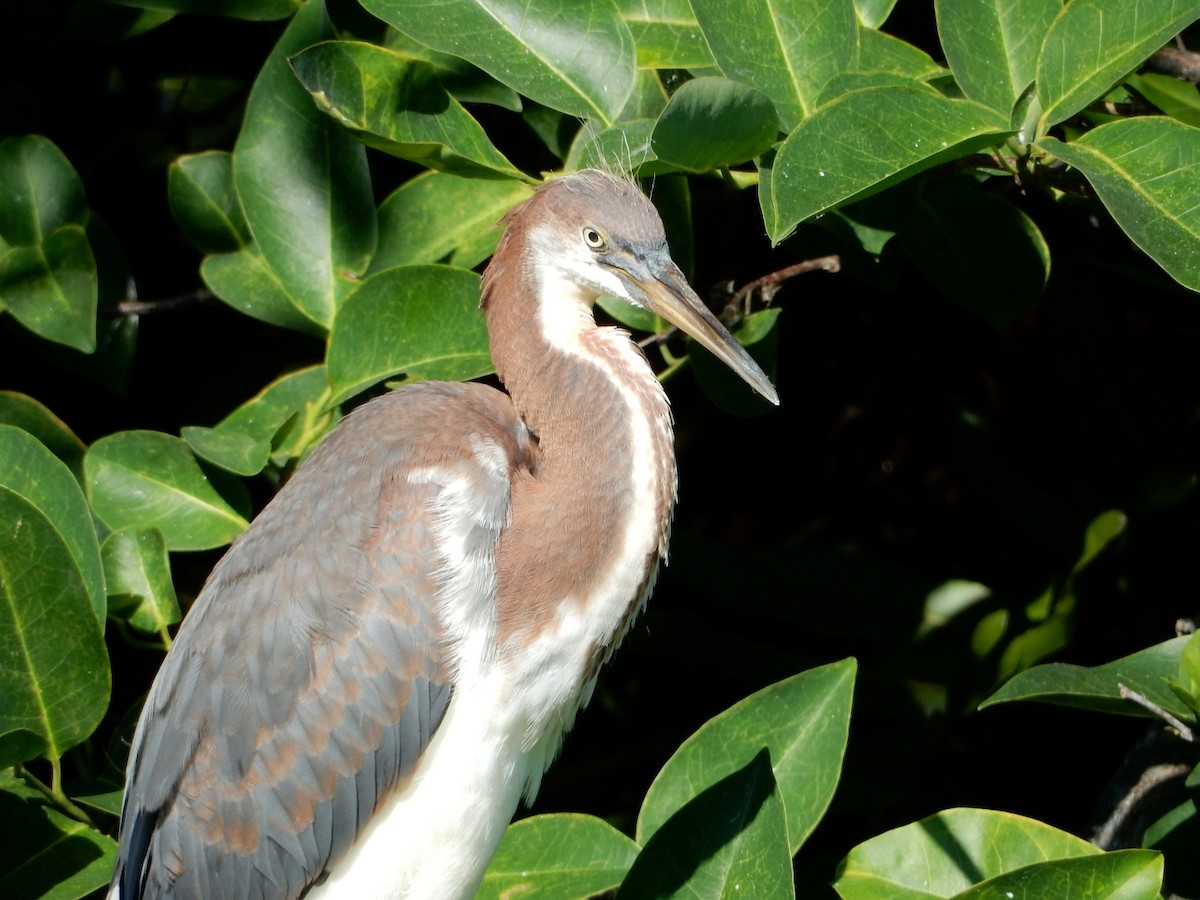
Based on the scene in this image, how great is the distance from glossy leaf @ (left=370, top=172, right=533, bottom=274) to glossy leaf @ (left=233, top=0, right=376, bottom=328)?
5cm

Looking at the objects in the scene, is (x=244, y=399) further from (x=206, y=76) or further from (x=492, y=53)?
(x=492, y=53)

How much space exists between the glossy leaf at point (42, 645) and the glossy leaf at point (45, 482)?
17 cm

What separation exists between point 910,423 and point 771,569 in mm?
894

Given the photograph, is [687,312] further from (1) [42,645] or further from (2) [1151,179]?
(1) [42,645]

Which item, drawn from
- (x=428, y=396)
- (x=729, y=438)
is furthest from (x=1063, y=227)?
(x=428, y=396)

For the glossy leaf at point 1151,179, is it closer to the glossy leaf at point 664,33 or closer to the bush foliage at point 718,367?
the bush foliage at point 718,367

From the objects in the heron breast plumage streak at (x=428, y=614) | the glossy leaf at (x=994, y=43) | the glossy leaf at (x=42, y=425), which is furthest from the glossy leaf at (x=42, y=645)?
the glossy leaf at (x=994, y=43)

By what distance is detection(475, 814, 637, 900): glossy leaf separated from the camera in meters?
2.14

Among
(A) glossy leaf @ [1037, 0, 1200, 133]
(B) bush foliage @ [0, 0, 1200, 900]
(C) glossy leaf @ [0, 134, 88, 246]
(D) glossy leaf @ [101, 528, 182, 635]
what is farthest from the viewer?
(C) glossy leaf @ [0, 134, 88, 246]

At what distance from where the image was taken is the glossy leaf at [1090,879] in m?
1.68

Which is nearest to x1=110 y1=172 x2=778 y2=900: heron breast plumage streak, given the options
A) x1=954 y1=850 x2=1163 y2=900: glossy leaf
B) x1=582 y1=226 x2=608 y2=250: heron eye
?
x1=582 y1=226 x2=608 y2=250: heron eye

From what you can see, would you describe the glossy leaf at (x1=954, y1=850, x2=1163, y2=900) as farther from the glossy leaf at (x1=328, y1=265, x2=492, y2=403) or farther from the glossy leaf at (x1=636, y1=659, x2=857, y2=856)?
the glossy leaf at (x1=328, y1=265, x2=492, y2=403)

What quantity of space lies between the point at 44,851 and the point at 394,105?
4.42ft

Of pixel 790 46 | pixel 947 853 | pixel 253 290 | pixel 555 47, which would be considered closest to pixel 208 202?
pixel 253 290
